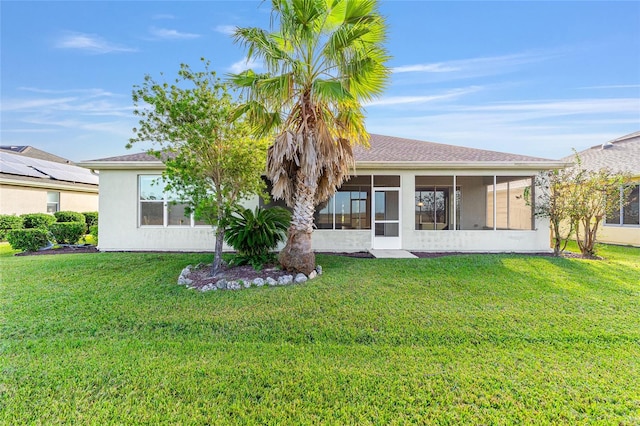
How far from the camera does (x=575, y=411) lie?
2.70 metres

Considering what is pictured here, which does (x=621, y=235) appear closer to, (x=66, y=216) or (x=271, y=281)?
(x=271, y=281)

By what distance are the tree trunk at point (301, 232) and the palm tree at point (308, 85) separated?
0.02 metres

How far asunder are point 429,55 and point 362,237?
8.96 m

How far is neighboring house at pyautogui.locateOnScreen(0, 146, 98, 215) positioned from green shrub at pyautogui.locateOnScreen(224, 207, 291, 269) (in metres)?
11.3

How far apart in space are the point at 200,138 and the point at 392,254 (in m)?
6.93

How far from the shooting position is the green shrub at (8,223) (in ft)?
44.8

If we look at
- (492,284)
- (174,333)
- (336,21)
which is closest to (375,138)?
(336,21)

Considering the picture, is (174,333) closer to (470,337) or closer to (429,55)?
(470,337)

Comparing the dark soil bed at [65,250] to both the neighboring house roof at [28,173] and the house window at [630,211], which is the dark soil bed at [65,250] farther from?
the house window at [630,211]

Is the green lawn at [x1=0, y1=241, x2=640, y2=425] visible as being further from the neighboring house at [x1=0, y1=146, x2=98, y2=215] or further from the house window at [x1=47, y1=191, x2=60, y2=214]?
the house window at [x1=47, y1=191, x2=60, y2=214]

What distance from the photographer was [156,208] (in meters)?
10.6

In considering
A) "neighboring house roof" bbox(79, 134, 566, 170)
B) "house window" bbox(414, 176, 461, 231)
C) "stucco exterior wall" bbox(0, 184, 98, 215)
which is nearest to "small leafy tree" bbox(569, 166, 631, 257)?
"neighboring house roof" bbox(79, 134, 566, 170)

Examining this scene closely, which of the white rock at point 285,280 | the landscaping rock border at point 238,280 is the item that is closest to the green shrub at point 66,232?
the landscaping rock border at point 238,280

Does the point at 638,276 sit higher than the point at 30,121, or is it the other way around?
the point at 30,121
